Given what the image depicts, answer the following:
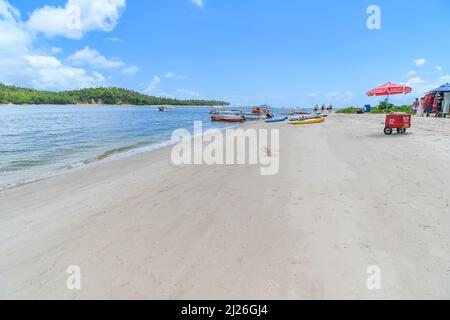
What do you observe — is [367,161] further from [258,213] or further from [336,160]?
[258,213]

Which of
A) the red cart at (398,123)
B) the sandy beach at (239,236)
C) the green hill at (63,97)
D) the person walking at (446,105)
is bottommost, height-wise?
the sandy beach at (239,236)

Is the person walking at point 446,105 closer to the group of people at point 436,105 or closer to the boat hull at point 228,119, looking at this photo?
the group of people at point 436,105

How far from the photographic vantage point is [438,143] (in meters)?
9.58

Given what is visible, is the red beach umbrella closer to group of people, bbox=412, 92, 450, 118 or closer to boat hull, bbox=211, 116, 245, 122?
group of people, bbox=412, 92, 450, 118

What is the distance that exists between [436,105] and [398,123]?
47.4 ft

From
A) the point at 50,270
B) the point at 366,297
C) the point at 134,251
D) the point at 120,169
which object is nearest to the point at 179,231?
the point at 134,251

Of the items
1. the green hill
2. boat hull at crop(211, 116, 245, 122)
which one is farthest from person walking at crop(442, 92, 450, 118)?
the green hill

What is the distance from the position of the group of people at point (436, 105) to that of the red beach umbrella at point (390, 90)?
9734 mm

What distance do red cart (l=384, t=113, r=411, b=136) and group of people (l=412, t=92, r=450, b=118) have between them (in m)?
12.5

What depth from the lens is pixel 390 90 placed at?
14906 mm

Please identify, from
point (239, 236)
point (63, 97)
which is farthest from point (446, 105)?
point (63, 97)

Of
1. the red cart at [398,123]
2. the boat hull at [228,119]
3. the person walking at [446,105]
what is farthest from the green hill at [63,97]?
the person walking at [446,105]

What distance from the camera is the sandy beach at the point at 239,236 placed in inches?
112

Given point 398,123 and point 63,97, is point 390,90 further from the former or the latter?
point 63,97
